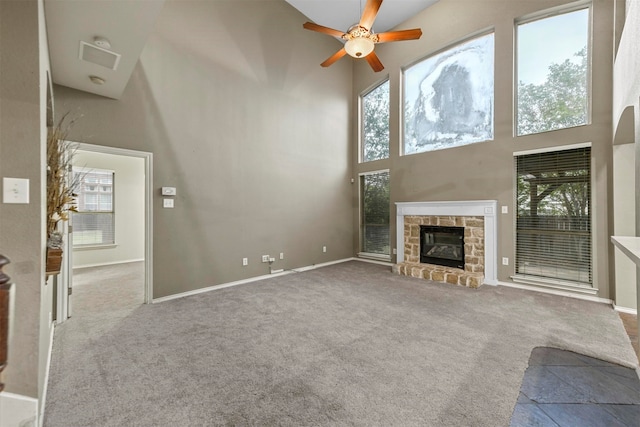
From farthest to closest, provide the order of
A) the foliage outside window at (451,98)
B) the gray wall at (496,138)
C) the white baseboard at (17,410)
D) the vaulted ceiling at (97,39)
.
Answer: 1. the foliage outside window at (451,98)
2. the gray wall at (496,138)
3. the vaulted ceiling at (97,39)
4. the white baseboard at (17,410)

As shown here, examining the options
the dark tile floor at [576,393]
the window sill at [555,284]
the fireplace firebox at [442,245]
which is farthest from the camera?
the fireplace firebox at [442,245]

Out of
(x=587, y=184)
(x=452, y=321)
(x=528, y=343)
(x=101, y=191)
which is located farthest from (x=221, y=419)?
(x=101, y=191)

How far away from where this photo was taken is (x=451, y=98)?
528cm

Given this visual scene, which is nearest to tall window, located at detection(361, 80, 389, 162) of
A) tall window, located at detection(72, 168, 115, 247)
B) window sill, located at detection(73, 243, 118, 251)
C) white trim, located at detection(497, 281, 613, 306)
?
→ white trim, located at detection(497, 281, 613, 306)

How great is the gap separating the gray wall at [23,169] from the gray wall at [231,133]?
2224 mm

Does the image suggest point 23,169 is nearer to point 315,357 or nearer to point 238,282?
point 315,357

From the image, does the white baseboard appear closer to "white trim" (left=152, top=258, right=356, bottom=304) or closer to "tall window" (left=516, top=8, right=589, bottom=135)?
"white trim" (left=152, top=258, right=356, bottom=304)

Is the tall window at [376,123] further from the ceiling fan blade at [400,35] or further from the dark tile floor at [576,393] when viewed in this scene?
Answer: the dark tile floor at [576,393]

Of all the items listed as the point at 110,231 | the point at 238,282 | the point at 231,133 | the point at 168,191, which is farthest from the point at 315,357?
the point at 110,231

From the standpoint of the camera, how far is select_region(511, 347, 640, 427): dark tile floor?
163cm

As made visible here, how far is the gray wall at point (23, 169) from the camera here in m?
1.37

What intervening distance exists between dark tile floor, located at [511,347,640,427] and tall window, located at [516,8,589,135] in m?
3.41

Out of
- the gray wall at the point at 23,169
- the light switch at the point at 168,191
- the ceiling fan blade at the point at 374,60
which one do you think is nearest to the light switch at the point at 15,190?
the gray wall at the point at 23,169

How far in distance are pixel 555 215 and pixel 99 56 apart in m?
6.06
